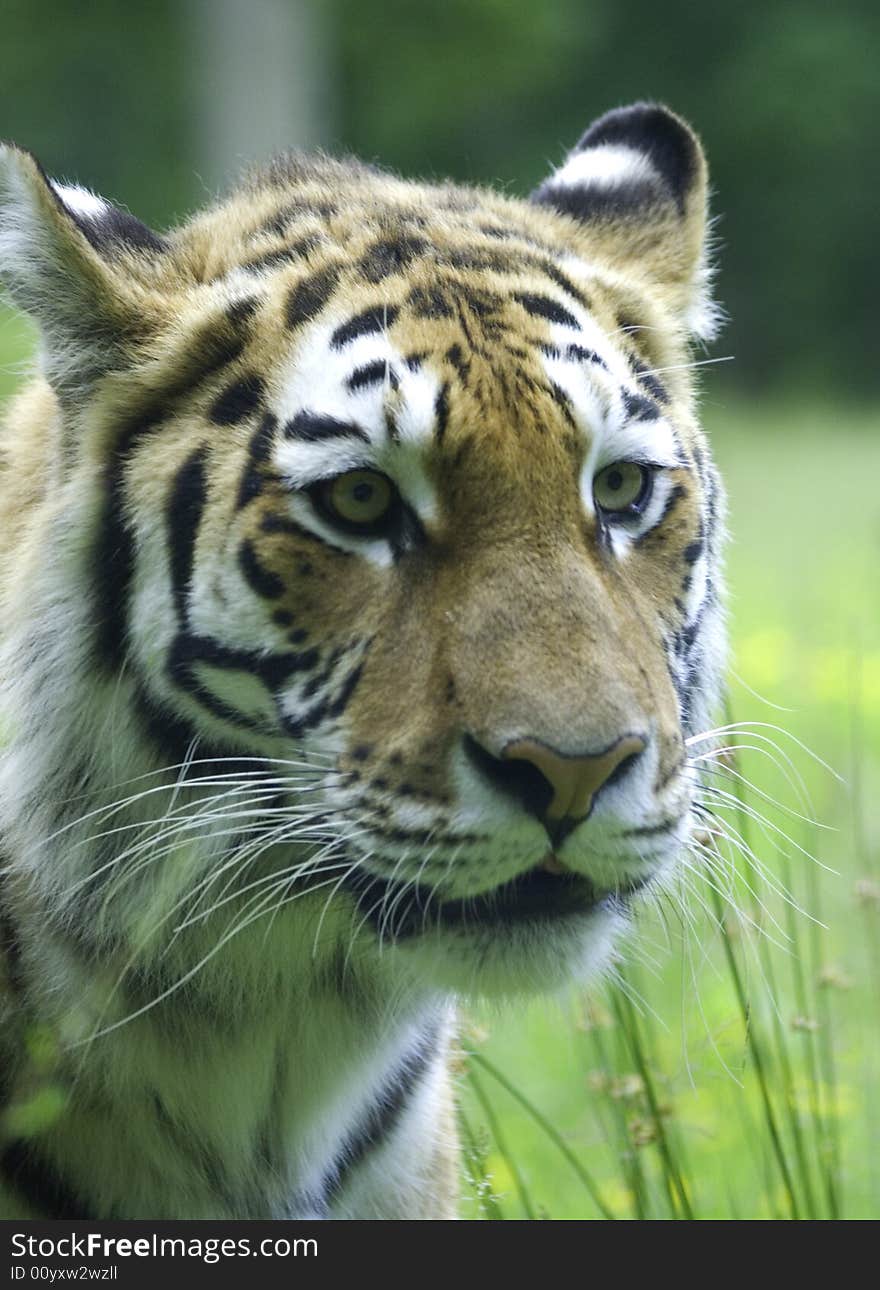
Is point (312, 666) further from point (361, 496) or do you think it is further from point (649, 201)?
point (649, 201)

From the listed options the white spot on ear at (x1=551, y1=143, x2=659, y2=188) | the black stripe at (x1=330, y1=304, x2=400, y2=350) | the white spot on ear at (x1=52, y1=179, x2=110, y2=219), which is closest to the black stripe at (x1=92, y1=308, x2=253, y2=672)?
the black stripe at (x1=330, y1=304, x2=400, y2=350)

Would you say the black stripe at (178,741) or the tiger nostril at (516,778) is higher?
the tiger nostril at (516,778)

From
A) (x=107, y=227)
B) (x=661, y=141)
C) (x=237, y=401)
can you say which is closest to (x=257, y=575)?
(x=237, y=401)

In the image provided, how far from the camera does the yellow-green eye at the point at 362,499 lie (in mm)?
2428

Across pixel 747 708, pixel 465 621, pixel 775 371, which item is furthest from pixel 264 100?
pixel 465 621

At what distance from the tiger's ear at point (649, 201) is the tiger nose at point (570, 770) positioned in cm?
113

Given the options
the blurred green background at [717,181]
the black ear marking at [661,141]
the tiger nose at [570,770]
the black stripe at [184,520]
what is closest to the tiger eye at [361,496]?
the black stripe at [184,520]

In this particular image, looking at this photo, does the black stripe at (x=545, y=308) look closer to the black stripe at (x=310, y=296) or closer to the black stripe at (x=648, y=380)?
the black stripe at (x=648, y=380)

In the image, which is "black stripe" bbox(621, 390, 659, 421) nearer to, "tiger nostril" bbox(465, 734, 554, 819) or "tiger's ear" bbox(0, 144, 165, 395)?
"tiger nostril" bbox(465, 734, 554, 819)

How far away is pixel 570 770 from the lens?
7.16 feet

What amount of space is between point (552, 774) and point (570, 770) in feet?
0.07

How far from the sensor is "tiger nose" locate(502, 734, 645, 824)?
2172 mm

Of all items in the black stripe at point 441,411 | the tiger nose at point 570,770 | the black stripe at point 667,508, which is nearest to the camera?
the tiger nose at point 570,770

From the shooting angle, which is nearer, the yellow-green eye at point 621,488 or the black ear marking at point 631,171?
the yellow-green eye at point 621,488
